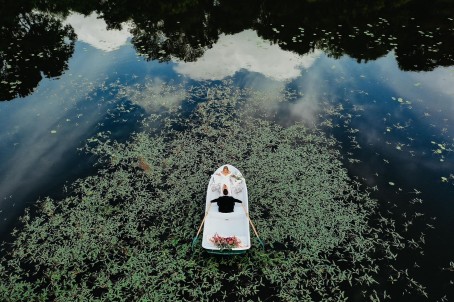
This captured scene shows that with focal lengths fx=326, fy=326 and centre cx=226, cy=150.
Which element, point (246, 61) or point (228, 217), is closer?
point (228, 217)

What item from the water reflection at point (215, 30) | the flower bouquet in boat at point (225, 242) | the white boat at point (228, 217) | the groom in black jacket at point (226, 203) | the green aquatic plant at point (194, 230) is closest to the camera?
the green aquatic plant at point (194, 230)

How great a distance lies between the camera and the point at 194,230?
1051cm

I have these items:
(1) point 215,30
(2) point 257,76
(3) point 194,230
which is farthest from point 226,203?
(1) point 215,30

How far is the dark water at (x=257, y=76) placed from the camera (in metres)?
12.4

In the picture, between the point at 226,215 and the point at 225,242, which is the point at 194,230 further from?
the point at 225,242

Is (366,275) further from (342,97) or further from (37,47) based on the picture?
(37,47)

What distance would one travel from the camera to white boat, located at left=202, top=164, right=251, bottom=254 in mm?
9477

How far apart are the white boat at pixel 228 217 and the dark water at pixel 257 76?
4891 millimetres

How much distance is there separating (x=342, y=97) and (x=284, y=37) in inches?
299

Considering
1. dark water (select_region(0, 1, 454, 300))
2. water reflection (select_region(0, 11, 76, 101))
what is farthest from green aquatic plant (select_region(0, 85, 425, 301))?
water reflection (select_region(0, 11, 76, 101))

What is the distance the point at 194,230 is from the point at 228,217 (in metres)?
1.17

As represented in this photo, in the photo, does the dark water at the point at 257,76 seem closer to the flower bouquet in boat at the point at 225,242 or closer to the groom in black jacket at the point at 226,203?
the groom in black jacket at the point at 226,203

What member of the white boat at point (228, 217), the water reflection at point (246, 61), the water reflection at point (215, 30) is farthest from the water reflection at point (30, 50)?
the white boat at point (228, 217)

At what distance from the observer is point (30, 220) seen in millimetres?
10805
